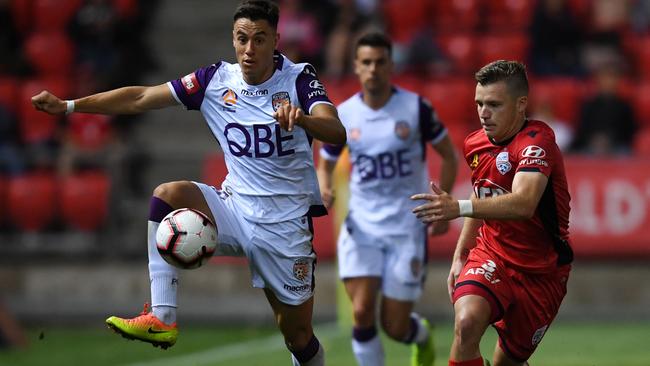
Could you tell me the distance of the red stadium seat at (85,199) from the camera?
16.3 meters

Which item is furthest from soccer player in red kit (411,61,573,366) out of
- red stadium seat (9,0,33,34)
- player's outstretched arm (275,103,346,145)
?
red stadium seat (9,0,33,34)

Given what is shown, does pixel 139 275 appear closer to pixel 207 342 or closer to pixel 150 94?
pixel 207 342

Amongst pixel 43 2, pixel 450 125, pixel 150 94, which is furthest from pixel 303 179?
pixel 43 2

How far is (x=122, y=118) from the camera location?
18.9m

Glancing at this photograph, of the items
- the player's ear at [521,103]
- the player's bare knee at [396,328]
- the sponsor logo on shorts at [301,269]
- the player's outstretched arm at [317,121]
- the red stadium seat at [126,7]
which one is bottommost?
the player's bare knee at [396,328]

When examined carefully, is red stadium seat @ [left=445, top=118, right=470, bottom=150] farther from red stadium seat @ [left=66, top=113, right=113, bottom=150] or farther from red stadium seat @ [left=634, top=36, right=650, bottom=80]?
red stadium seat @ [left=66, top=113, right=113, bottom=150]

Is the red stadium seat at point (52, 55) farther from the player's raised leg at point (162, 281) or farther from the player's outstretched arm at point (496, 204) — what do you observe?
the player's outstretched arm at point (496, 204)

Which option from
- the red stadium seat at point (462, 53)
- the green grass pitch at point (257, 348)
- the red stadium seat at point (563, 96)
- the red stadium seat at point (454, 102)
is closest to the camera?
the green grass pitch at point (257, 348)

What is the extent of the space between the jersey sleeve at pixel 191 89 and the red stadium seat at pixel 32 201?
27.6 ft

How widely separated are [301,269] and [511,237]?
1.50 meters

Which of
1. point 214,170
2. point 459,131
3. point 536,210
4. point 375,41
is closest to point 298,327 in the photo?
point 536,210

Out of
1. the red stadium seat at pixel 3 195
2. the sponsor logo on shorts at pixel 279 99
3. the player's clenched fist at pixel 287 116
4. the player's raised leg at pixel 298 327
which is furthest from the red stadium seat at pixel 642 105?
the player's clenched fist at pixel 287 116

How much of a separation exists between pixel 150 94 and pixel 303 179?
3.88ft

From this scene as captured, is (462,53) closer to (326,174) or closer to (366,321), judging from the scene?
(326,174)
